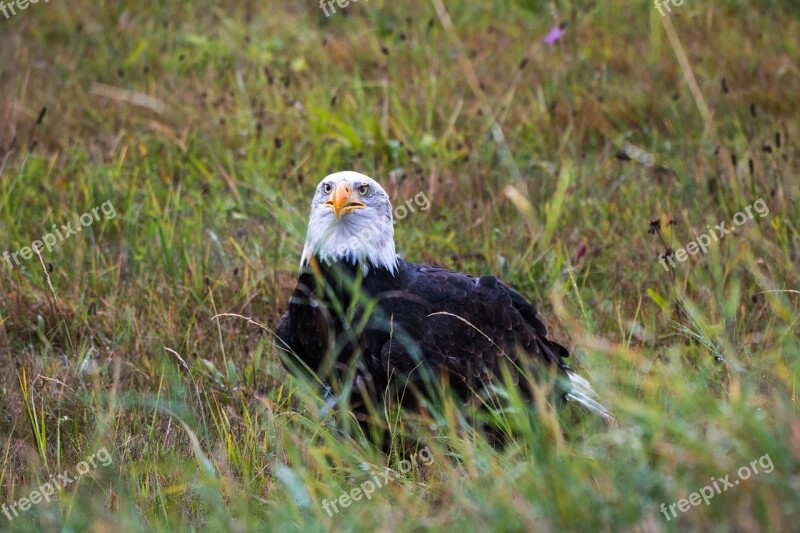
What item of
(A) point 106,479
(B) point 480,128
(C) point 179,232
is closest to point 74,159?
(C) point 179,232

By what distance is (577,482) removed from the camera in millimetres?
2438

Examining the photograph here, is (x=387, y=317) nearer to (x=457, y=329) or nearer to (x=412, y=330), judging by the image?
(x=412, y=330)

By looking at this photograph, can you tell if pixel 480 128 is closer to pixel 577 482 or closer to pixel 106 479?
pixel 106 479

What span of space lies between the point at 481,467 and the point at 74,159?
4.06 meters

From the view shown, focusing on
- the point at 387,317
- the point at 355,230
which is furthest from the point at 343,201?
the point at 387,317

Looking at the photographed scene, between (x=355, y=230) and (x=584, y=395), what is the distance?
1150mm

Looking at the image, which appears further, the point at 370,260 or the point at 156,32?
the point at 156,32

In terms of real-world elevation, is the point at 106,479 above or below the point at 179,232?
below

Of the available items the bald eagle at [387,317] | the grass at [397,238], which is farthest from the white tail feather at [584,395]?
the grass at [397,238]

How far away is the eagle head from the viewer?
4176mm

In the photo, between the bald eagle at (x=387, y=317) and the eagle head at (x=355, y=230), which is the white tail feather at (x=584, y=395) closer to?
the bald eagle at (x=387, y=317)

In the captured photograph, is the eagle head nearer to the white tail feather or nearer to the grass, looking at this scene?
the grass

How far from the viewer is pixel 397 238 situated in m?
5.43

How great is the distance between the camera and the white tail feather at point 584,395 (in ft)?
13.2
